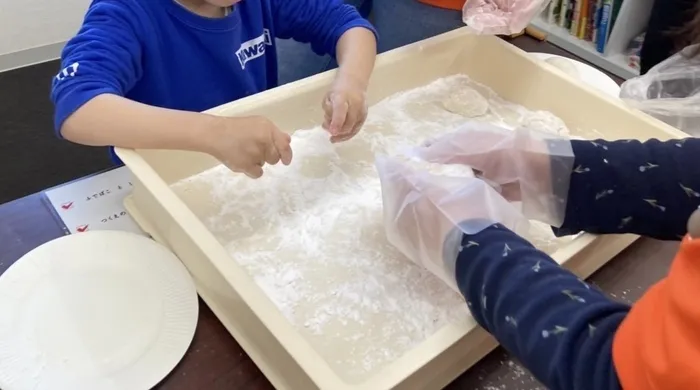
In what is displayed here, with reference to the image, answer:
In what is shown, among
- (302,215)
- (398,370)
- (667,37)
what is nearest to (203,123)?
(302,215)

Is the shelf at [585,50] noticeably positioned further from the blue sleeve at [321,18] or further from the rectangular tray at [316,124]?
the blue sleeve at [321,18]

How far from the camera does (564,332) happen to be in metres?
0.41

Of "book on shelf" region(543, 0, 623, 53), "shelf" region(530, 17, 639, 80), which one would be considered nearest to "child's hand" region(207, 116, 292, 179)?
"shelf" region(530, 17, 639, 80)

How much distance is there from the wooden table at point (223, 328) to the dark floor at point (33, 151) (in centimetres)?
93

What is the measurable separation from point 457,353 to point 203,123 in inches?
12.0

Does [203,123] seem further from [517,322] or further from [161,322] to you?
[517,322]

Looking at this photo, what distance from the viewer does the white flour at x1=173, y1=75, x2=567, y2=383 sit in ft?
1.77

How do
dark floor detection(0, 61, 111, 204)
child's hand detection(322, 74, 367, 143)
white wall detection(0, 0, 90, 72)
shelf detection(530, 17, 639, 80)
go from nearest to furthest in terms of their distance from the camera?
child's hand detection(322, 74, 367, 143) → shelf detection(530, 17, 639, 80) → dark floor detection(0, 61, 111, 204) → white wall detection(0, 0, 90, 72)

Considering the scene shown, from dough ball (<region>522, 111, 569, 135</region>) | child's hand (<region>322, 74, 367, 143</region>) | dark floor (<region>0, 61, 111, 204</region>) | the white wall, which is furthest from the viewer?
the white wall

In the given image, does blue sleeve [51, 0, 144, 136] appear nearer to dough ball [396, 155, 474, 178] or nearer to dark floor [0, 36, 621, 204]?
dough ball [396, 155, 474, 178]

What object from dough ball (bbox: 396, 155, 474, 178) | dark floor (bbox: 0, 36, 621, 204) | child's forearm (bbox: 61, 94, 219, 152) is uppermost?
child's forearm (bbox: 61, 94, 219, 152)

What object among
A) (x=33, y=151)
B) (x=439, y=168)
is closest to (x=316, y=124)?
(x=439, y=168)

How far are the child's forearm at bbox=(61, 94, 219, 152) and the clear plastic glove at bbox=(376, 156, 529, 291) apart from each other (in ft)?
0.55

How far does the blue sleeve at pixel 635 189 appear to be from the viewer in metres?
0.58
